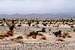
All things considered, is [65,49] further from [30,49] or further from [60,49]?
[30,49]

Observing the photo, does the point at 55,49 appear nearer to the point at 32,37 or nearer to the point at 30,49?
the point at 30,49

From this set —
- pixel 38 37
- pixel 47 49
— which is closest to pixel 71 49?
pixel 47 49

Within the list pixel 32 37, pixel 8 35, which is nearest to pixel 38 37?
pixel 32 37

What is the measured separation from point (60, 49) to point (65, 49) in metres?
0.39

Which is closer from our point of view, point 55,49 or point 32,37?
point 55,49

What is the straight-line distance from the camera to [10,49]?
72.5 ft

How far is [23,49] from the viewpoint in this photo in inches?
894

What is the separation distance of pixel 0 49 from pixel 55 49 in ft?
Result: 14.1

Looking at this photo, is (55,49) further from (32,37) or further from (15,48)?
(32,37)

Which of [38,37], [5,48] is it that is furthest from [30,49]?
[38,37]

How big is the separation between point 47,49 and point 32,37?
34.0ft

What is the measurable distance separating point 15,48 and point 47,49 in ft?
8.16

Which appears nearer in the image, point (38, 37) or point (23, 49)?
point (23, 49)

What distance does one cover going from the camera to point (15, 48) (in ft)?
75.1
